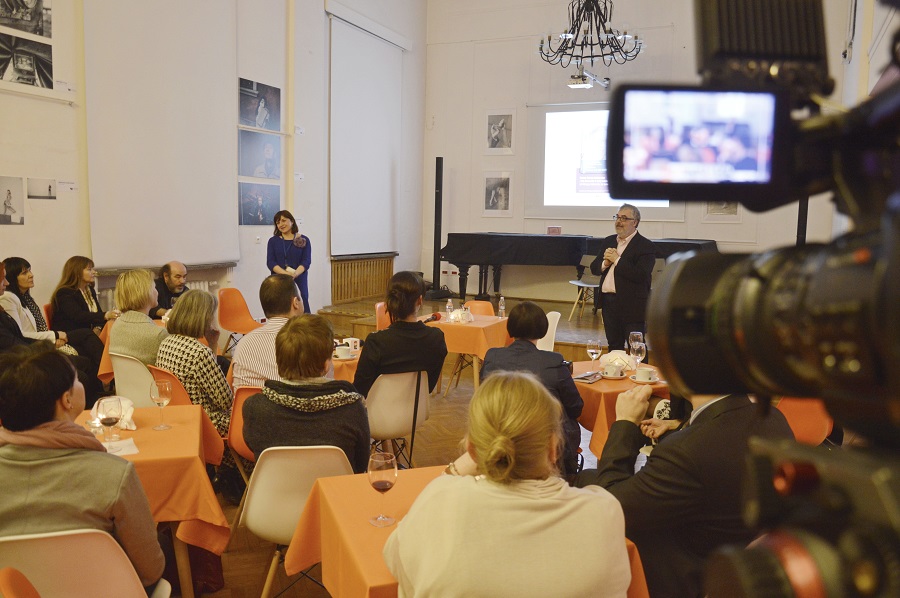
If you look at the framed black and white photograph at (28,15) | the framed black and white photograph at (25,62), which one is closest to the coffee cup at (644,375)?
the framed black and white photograph at (25,62)

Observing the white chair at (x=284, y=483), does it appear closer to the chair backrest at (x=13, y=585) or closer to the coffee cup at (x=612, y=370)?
the chair backrest at (x=13, y=585)

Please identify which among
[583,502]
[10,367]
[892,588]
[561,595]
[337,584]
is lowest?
[337,584]

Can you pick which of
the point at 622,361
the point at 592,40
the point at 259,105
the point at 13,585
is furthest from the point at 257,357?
the point at 592,40

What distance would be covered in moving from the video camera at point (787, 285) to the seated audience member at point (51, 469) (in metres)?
1.75

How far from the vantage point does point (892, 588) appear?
1.89 feet

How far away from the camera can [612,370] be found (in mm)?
4070

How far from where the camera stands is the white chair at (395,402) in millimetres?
3930

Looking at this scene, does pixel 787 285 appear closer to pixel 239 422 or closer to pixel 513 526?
pixel 513 526

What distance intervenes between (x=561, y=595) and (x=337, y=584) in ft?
2.66

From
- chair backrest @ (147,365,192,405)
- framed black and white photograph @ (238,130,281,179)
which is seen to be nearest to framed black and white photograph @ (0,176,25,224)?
framed black and white photograph @ (238,130,281,179)

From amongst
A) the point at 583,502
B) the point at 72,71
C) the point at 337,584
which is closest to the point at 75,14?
the point at 72,71

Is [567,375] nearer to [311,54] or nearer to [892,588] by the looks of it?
[892,588]

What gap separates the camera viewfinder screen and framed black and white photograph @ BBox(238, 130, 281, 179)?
8045mm

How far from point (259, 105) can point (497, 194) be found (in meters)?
4.39
